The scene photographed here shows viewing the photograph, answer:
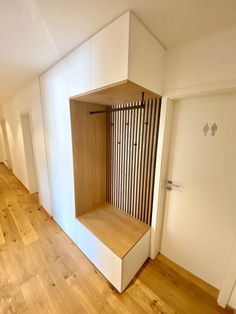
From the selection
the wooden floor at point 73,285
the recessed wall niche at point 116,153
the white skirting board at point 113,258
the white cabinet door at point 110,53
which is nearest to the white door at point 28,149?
the wooden floor at point 73,285

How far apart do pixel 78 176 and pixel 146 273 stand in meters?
1.44

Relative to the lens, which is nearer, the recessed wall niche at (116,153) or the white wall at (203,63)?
the white wall at (203,63)

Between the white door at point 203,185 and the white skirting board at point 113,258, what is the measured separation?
1.53 feet

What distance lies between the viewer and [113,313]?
1334 mm

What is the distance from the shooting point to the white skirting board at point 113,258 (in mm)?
1444

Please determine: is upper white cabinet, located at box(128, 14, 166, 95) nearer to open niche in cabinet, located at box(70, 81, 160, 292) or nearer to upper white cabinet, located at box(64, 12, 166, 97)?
upper white cabinet, located at box(64, 12, 166, 97)

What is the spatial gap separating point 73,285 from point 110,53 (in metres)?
2.30

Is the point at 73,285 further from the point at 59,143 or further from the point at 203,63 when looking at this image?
the point at 203,63

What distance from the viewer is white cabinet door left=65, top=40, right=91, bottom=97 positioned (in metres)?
1.34

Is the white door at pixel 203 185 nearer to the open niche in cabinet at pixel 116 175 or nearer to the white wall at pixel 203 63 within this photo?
the white wall at pixel 203 63

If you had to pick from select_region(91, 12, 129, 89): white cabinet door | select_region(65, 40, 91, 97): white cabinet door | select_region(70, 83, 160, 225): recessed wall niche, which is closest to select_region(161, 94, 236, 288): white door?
select_region(70, 83, 160, 225): recessed wall niche

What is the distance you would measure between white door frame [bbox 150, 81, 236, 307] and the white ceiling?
1.44 ft

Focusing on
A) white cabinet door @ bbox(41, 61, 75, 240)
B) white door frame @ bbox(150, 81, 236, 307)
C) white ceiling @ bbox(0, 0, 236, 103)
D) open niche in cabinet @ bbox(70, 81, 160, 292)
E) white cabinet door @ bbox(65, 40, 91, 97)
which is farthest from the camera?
white cabinet door @ bbox(41, 61, 75, 240)

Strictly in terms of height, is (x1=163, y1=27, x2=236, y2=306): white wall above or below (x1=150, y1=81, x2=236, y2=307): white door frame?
above
